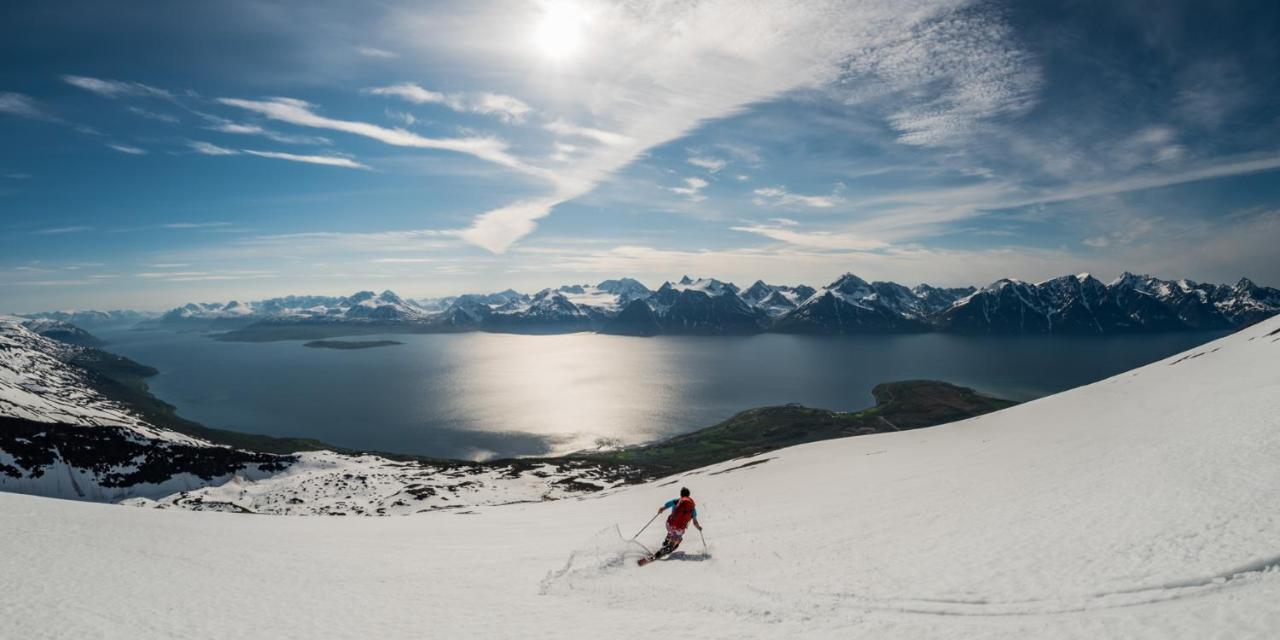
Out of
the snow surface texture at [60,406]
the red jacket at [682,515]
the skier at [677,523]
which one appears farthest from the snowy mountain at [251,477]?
the red jacket at [682,515]

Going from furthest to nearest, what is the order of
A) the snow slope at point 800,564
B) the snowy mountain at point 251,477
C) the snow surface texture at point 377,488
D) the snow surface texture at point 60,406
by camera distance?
the snow surface texture at point 60,406 → the snowy mountain at point 251,477 → the snow surface texture at point 377,488 → the snow slope at point 800,564

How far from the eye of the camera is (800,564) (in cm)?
1730

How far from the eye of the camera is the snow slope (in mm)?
11750

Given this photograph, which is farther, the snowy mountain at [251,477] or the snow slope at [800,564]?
the snowy mountain at [251,477]

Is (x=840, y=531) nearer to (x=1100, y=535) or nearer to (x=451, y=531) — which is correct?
(x=1100, y=535)

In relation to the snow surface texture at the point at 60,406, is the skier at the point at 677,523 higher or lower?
higher

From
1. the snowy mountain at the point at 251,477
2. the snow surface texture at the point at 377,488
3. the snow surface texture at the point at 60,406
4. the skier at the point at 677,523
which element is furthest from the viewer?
the snow surface texture at the point at 60,406

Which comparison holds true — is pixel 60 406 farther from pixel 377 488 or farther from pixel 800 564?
pixel 800 564

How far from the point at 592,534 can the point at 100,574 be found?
18.9 meters

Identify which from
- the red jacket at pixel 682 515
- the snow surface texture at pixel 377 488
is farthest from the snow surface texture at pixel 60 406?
the red jacket at pixel 682 515

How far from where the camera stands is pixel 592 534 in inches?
1060

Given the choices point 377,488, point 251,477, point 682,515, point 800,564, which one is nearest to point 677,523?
point 682,515

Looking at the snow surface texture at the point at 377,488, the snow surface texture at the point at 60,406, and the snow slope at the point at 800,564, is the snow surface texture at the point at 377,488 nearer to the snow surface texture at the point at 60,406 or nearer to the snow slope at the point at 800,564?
the snow slope at the point at 800,564

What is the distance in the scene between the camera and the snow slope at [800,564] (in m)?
11.8
